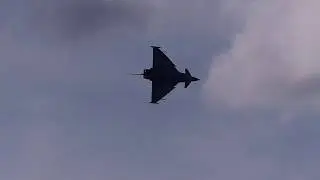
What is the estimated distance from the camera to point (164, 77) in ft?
582

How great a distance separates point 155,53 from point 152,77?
11187 mm

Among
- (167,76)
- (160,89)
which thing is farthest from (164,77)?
(160,89)

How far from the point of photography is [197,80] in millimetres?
181875

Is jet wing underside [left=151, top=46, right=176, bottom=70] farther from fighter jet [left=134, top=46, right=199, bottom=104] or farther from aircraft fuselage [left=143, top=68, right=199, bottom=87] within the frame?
aircraft fuselage [left=143, top=68, right=199, bottom=87]

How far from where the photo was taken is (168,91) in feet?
597

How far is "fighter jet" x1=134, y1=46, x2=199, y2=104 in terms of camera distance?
177 meters

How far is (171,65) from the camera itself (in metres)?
181

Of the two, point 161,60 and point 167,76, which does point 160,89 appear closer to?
point 167,76

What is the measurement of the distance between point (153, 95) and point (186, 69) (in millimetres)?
11600

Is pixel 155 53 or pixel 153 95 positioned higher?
pixel 155 53

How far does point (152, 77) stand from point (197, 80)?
15.0 metres

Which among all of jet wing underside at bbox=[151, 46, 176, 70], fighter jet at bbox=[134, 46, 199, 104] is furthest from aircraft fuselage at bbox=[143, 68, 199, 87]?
jet wing underside at bbox=[151, 46, 176, 70]

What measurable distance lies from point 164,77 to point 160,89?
4.61 m

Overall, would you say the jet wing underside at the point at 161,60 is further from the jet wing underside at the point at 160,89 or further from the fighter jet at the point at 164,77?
the jet wing underside at the point at 160,89
